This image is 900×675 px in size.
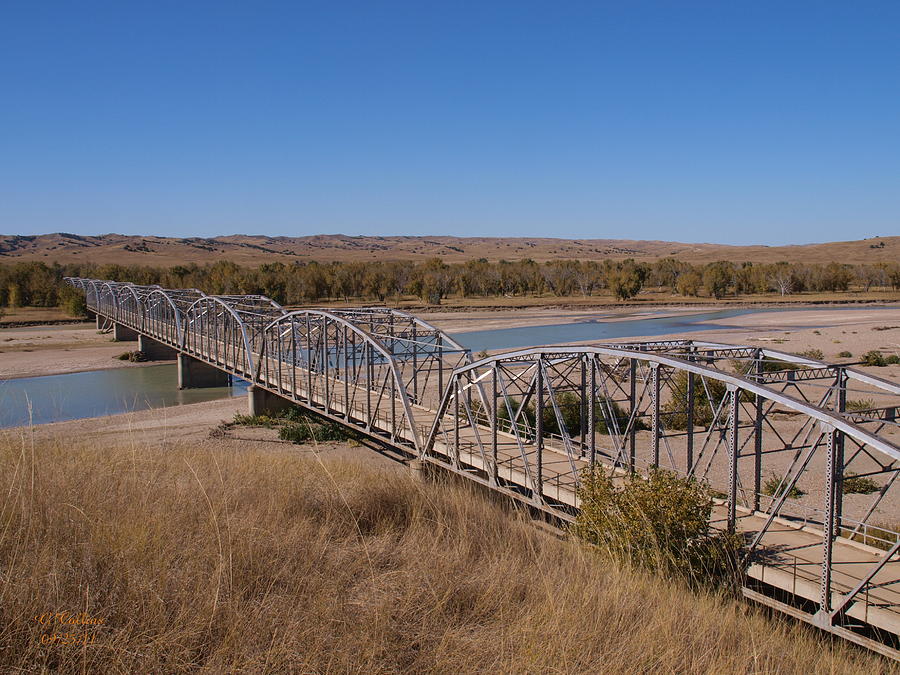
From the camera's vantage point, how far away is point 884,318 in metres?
83.4

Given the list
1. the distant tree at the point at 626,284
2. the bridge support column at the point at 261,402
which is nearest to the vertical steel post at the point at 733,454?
the bridge support column at the point at 261,402

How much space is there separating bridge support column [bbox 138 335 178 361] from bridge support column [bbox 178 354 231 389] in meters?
14.8

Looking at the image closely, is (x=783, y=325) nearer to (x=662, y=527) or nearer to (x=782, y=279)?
(x=782, y=279)

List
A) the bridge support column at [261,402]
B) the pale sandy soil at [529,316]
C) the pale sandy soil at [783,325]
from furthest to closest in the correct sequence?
the pale sandy soil at [529,316], the pale sandy soil at [783,325], the bridge support column at [261,402]

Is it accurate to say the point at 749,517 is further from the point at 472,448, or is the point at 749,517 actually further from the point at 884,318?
the point at 884,318

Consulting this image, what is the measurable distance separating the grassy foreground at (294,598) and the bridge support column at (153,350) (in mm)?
58748

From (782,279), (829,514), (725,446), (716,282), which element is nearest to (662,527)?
(829,514)

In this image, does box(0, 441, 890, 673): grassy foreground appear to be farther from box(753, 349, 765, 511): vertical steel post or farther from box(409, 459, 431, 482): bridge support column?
box(409, 459, 431, 482): bridge support column

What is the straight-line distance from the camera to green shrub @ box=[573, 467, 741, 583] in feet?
35.7

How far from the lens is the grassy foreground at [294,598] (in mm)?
5824

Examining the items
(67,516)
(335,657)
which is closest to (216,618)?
(335,657)

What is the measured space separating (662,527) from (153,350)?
205 feet

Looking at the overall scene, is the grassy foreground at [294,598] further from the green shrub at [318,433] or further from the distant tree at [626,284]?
the distant tree at [626,284]

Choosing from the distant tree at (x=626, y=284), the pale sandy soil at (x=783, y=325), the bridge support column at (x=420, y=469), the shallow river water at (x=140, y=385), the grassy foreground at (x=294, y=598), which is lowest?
the shallow river water at (x=140, y=385)
